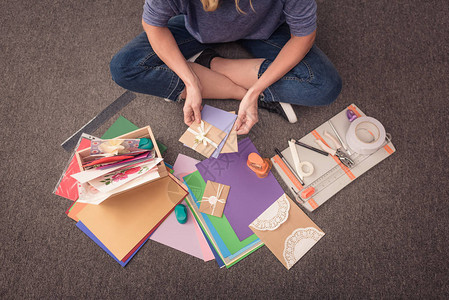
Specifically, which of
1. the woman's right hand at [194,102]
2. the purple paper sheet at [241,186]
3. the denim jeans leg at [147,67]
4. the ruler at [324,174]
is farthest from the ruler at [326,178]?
the denim jeans leg at [147,67]

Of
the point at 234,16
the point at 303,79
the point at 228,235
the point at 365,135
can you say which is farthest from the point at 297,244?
the point at 234,16

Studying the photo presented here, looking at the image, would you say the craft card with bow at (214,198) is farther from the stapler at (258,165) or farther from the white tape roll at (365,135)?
the white tape roll at (365,135)

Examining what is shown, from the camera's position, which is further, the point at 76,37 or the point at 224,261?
the point at 76,37

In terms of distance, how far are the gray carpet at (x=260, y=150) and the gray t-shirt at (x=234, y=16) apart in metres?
0.30

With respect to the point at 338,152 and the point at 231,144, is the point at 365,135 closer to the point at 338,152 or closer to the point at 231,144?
the point at 338,152

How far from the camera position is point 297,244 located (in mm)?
1081

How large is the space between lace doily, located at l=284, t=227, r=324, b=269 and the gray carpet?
4 cm

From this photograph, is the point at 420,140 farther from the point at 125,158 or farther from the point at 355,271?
the point at 125,158

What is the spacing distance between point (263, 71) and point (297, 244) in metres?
0.67

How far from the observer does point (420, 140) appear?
1.19 meters

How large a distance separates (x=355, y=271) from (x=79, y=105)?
4.36ft

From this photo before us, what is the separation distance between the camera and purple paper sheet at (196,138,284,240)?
A: 1.10m

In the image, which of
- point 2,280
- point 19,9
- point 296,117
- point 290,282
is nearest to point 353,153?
point 296,117

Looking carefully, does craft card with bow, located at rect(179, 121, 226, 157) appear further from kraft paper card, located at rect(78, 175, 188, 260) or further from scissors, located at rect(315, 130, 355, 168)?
scissors, located at rect(315, 130, 355, 168)
